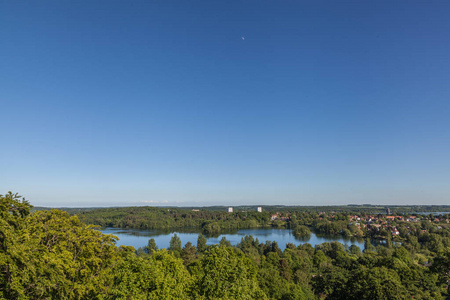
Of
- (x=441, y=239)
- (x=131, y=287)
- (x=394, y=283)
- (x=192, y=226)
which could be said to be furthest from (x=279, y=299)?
(x=192, y=226)

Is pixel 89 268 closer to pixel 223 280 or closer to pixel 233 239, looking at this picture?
pixel 223 280

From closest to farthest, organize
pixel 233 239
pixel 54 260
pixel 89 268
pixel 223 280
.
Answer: pixel 54 260 → pixel 223 280 → pixel 89 268 → pixel 233 239

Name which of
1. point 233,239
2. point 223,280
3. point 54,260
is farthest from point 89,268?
point 233,239

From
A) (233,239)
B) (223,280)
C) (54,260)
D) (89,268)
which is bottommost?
(233,239)

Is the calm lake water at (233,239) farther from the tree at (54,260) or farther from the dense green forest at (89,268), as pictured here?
the tree at (54,260)

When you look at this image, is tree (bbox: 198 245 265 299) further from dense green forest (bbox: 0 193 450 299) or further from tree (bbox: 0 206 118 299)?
tree (bbox: 0 206 118 299)

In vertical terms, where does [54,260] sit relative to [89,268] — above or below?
above

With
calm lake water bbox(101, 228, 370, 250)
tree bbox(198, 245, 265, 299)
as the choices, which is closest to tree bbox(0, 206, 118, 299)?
tree bbox(198, 245, 265, 299)

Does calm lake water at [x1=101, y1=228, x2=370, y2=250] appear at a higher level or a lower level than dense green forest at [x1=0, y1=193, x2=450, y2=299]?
lower

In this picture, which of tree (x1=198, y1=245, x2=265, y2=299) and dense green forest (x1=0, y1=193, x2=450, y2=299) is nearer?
dense green forest (x1=0, y1=193, x2=450, y2=299)

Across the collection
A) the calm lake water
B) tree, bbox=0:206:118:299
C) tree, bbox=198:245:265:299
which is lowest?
the calm lake water

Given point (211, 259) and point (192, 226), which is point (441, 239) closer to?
point (211, 259)
